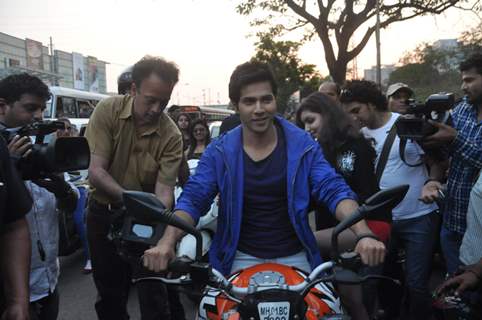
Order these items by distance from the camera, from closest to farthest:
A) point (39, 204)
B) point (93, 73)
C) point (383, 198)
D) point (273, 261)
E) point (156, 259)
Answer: point (383, 198), point (156, 259), point (273, 261), point (39, 204), point (93, 73)

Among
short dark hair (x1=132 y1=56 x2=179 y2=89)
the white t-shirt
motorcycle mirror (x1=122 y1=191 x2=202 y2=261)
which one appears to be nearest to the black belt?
short dark hair (x1=132 y1=56 x2=179 y2=89)

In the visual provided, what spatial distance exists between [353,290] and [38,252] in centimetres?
179

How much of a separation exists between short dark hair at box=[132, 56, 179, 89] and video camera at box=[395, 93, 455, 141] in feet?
4.95

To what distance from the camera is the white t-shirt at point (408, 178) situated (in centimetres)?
388

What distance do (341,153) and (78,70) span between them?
68915mm

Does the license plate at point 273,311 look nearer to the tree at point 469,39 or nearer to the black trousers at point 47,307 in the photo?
the black trousers at point 47,307

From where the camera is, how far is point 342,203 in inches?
92.3

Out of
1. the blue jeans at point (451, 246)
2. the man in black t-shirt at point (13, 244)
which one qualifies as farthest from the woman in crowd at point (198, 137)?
the man in black t-shirt at point (13, 244)

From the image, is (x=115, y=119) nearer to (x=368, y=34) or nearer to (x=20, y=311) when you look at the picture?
(x=20, y=311)

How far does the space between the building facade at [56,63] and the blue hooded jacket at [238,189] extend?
3532 cm

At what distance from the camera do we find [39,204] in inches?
122

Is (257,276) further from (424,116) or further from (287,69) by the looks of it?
(287,69)

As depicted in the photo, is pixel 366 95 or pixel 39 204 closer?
pixel 39 204

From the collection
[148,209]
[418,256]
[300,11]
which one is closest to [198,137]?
[418,256]
